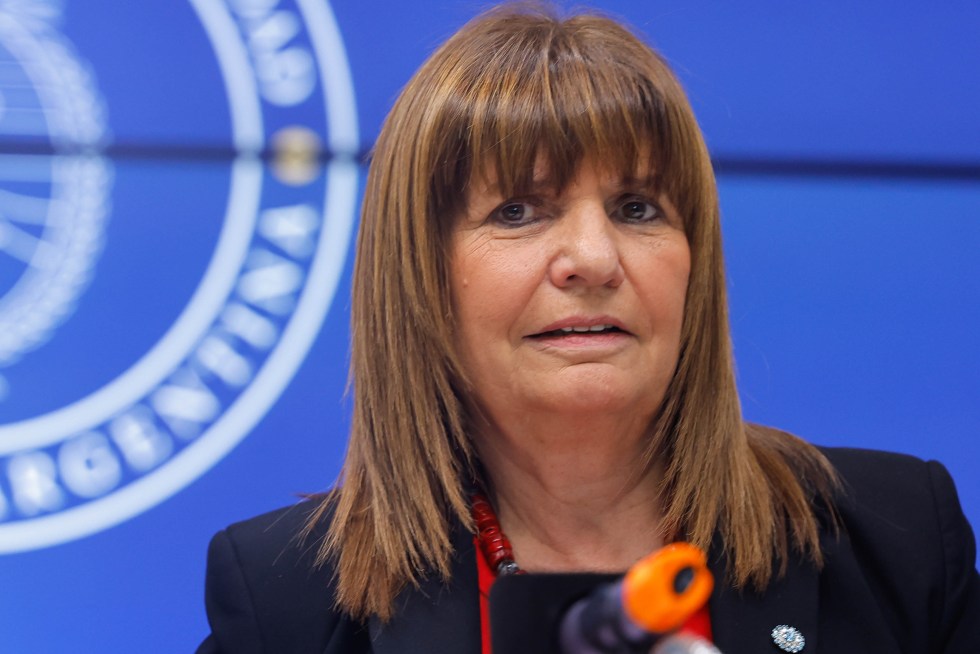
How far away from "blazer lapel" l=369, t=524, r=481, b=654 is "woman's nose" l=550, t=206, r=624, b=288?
365mm

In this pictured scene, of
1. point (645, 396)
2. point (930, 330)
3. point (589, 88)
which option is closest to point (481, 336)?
point (645, 396)

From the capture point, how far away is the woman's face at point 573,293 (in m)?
1.22

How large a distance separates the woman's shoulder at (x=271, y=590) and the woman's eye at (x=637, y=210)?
0.52 meters

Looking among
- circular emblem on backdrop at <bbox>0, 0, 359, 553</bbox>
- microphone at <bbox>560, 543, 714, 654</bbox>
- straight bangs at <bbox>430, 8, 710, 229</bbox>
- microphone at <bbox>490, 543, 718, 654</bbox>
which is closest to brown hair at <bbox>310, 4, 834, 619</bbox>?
straight bangs at <bbox>430, 8, 710, 229</bbox>

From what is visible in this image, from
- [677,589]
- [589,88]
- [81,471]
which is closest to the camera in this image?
[677,589]

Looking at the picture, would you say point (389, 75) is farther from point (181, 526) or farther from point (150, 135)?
point (181, 526)

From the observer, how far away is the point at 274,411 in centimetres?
171

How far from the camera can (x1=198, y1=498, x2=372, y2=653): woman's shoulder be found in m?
1.34

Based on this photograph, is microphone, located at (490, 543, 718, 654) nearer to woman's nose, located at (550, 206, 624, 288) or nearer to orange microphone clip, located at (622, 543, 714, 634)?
orange microphone clip, located at (622, 543, 714, 634)

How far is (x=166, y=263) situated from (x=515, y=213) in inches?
26.0

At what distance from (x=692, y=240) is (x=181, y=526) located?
851mm

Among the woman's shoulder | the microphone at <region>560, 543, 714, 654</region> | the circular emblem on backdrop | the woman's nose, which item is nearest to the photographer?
the microphone at <region>560, 543, 714, 654</region>

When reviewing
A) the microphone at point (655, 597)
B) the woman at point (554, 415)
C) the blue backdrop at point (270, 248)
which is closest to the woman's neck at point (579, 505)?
the woman at point (554, 415)

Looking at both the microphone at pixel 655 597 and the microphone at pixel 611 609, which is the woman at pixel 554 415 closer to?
the microphone at pixel 611 609
